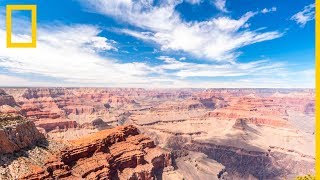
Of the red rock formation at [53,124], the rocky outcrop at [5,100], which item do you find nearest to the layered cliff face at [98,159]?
the red rock formation at [53,124]

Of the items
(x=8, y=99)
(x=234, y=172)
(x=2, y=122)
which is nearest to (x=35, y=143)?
(x=2, y=122)

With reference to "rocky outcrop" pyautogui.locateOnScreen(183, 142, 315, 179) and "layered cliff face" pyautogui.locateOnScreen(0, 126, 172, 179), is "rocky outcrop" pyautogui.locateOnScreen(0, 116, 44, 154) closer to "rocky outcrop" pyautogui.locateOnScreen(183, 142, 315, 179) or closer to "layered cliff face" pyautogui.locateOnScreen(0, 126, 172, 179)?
"layered cliff face" pyautogui.locateOnScreen(0, 126, 172, 179)

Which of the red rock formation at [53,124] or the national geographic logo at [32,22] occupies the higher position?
the national geographic logo at [32,22]

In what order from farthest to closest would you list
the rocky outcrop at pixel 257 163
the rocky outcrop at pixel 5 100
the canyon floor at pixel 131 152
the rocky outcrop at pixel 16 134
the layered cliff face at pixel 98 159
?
the rocky outcrop at pixel 5 100, the rocky outcrop at pixel 257 163, the canyon floor at pixel 131 152, the layered cliff face at pixel 98 159, the rocky outcrop at pixel 16 134

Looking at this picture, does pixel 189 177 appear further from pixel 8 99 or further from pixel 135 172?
pixel 8 99

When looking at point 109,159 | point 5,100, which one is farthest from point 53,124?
point 109,159

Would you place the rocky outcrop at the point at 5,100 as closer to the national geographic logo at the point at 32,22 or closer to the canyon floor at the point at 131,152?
the canyon floor at the point at 131,152

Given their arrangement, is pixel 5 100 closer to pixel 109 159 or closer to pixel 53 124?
pixel 53 124
